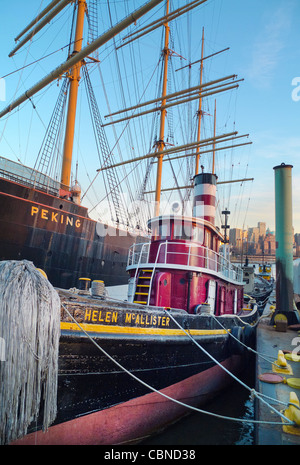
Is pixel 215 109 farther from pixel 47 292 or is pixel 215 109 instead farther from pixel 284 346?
pixel 47 292

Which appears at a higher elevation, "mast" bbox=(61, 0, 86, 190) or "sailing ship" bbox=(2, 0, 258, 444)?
"mast" bbox=(61, 0, 86, 190)

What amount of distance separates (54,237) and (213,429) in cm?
1019

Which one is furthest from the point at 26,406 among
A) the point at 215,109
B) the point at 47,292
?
the point at 215,109

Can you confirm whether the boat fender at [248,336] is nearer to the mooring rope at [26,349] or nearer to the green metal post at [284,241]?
the green metal post at [284,241]

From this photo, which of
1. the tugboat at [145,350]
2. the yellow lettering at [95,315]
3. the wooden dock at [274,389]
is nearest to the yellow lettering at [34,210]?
the tugboat at [145,350]

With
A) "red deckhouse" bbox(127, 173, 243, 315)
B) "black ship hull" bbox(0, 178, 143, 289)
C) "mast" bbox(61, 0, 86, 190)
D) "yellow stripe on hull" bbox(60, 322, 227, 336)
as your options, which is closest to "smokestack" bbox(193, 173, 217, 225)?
"red deckhouse" bbox(127, 173, 243, 315)

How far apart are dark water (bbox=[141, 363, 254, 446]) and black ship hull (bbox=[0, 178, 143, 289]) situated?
8.97m

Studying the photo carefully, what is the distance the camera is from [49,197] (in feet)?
43.8

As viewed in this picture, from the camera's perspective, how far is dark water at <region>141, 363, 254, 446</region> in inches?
224

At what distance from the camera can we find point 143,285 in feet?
26.4

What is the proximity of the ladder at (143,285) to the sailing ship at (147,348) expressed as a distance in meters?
0.03

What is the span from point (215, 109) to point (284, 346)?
31820mm

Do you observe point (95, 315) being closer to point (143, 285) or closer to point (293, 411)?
point (293, 411)

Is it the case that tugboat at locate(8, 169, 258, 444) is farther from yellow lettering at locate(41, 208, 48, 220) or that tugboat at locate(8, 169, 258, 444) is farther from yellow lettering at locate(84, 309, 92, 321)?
yellow lettering at locate(41, 208, 48, 220)
